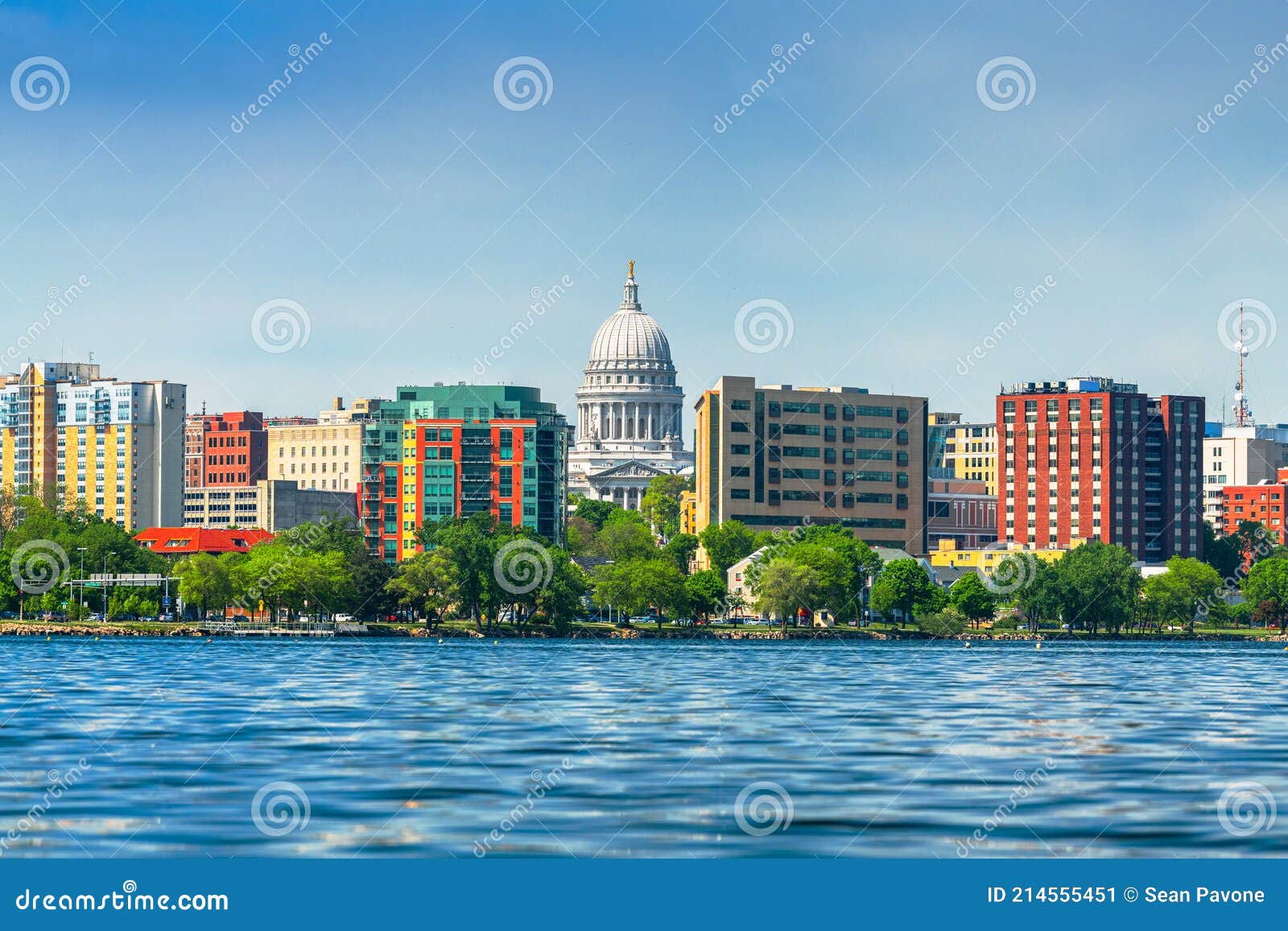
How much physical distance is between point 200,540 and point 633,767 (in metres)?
149

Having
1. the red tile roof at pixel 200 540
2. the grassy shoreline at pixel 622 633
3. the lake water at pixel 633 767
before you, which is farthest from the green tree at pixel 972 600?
the lake water at pixel 633 767

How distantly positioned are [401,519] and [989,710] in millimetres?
120862

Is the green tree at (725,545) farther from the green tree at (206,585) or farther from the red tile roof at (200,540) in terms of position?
the green tree at (206,585)

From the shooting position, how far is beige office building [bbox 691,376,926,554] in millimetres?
186250

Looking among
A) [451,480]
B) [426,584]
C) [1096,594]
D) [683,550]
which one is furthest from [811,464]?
[426,584]

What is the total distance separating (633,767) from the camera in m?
35.3

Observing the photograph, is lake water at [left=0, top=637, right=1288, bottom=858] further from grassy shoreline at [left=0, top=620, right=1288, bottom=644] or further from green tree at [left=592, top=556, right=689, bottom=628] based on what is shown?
green tree at [left=592, top=556, right=689, bottom=628]

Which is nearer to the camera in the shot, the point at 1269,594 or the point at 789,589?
the point at 789,589

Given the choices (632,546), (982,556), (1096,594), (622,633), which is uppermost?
(632,546)

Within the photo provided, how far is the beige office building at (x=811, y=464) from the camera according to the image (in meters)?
186

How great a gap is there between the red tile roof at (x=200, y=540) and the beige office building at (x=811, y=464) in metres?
42.6

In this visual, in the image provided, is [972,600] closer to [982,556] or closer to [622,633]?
[622,633]

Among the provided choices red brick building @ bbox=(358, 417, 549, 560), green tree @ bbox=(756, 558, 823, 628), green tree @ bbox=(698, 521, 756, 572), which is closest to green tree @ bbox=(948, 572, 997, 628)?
green tree @ bbox=(756, 558, 823, 628)

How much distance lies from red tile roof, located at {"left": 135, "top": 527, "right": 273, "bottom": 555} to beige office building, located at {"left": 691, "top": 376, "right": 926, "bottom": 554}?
4255 cm
